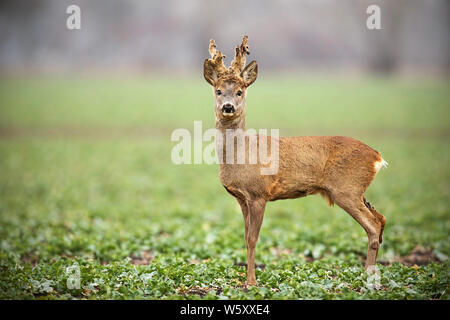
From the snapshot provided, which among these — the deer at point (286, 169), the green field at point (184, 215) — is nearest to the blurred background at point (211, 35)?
the green field at point (184, 215)

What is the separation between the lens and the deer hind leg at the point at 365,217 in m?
7.06

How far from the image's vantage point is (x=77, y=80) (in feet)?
183

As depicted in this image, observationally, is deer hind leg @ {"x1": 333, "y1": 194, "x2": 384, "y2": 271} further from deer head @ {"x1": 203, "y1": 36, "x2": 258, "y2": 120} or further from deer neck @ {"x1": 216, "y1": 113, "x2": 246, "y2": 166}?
deer head @ {"x1": 203, "y1": 36, "x2": 258, "y2": 120}

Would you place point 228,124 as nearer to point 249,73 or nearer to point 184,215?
point 249,73

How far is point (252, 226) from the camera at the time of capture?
691cm

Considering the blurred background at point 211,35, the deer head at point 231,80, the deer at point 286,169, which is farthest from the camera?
the blurred background at point 211,35

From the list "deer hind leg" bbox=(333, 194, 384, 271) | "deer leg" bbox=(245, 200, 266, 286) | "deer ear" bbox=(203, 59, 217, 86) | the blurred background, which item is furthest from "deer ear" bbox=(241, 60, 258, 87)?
the blurred background

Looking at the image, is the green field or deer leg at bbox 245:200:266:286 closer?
deer leg at bbox 245:200:266:286

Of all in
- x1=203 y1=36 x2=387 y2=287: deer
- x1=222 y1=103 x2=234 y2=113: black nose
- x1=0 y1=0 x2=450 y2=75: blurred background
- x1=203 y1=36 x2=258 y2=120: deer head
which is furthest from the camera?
x1=0 y1=0 x2=450 y2=75: blurred background

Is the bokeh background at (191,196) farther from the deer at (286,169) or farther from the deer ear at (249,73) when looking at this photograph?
the deer ear at (249,73)

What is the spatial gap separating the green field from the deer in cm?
88

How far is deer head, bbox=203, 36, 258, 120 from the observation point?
6719 millimetres

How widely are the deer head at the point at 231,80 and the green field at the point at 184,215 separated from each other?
2403 mm

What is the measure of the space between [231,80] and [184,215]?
24.1ft
